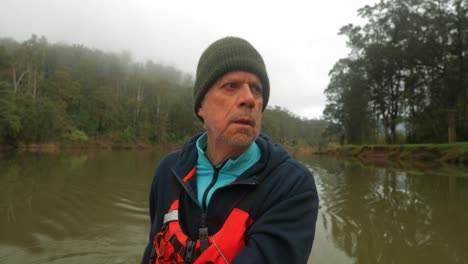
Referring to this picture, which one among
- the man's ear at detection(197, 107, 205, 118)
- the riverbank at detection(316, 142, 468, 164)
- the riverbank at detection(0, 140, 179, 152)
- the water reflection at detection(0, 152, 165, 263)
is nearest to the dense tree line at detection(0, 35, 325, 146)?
the riverbank at detection(0, 140, 179, 152)

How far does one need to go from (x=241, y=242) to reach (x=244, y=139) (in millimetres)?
436

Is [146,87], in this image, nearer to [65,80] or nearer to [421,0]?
[65,80]

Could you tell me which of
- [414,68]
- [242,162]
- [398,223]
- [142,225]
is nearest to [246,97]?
[242,162]

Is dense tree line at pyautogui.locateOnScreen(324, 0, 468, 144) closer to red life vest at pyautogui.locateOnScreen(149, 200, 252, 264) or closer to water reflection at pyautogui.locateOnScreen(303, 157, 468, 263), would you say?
water reflection at pyautogui.locateOnScreen(303, 157, 468, 263)

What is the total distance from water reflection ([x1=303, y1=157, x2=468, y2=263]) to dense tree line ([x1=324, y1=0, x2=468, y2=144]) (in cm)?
1582

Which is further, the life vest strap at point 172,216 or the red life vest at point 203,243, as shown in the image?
the life vest strap at point 172,216

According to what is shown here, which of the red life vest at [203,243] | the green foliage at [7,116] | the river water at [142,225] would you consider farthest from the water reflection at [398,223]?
the green foliage at [7,116]

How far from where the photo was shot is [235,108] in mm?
1204

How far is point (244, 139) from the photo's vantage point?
1179 mm

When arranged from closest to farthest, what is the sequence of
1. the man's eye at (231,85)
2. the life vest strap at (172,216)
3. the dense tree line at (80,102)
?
the life vest strap at (172,216)
the man's eye at (231,85)
the dense tree line at (80,102)

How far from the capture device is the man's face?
3.90 feet

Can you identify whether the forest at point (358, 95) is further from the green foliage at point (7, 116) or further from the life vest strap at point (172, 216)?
the life vest strap at point (172, 216)

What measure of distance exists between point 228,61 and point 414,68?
26.1 meters

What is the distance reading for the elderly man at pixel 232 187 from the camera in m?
0.97
